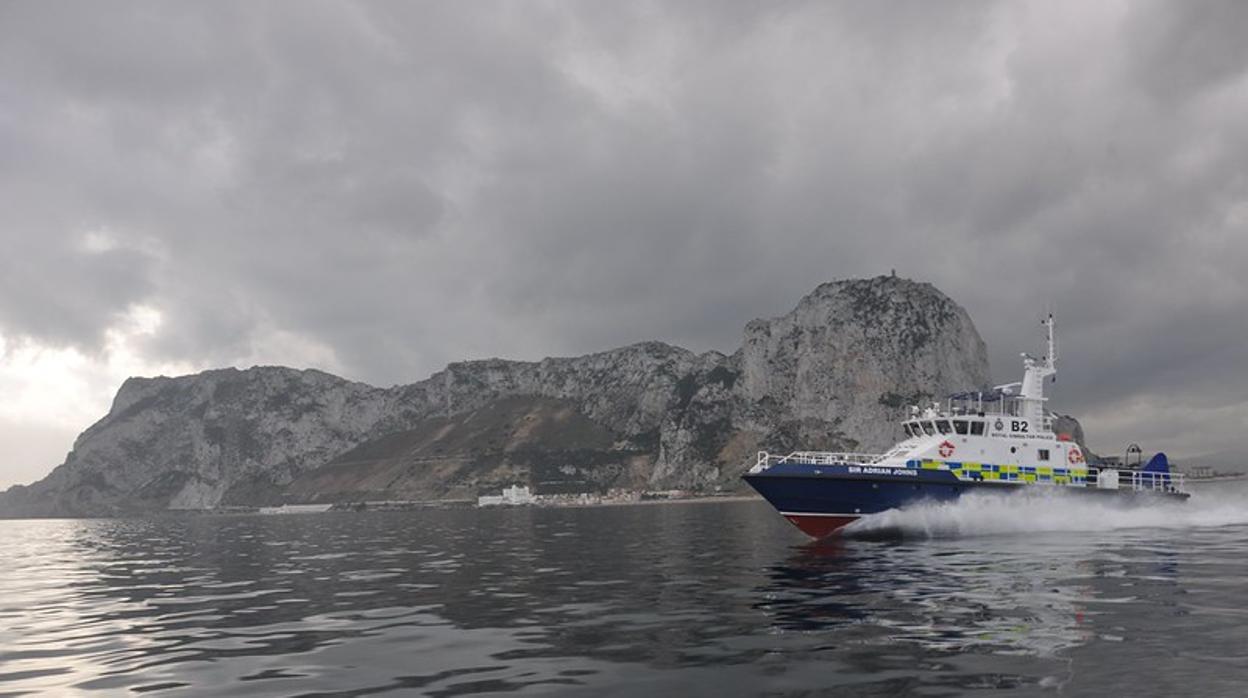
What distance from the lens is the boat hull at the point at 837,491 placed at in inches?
1561

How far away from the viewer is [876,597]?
2011cm

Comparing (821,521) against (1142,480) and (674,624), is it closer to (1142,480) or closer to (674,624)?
(1142,480)

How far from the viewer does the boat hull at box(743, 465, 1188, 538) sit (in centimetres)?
3966

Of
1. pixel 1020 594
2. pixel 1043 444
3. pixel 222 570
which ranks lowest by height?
pixel 222 570

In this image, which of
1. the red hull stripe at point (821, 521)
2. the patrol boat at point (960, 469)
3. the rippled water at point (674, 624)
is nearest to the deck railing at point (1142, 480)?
the patrol boat at point (960, 469)

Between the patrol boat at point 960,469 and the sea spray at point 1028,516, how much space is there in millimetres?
462

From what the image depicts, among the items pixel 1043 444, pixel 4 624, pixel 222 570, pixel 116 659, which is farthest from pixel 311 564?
pixel 1043 444

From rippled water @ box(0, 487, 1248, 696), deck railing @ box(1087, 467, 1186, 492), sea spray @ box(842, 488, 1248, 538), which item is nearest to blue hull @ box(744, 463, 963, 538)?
sea spray @ box(842, 488, 1248, 538)

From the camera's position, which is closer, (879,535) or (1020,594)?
(1020,594)

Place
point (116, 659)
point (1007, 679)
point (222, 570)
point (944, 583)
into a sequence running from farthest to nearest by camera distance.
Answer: point (222, 570), point (944, 583), point (116, 659), point (1007, 679)

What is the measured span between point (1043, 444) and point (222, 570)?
43397 millimetres

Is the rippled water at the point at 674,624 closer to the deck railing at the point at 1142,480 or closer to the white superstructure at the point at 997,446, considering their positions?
the white superstructure at the point at 997,446

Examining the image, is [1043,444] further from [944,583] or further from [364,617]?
[364,617]

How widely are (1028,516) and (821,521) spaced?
12040 millimetres
